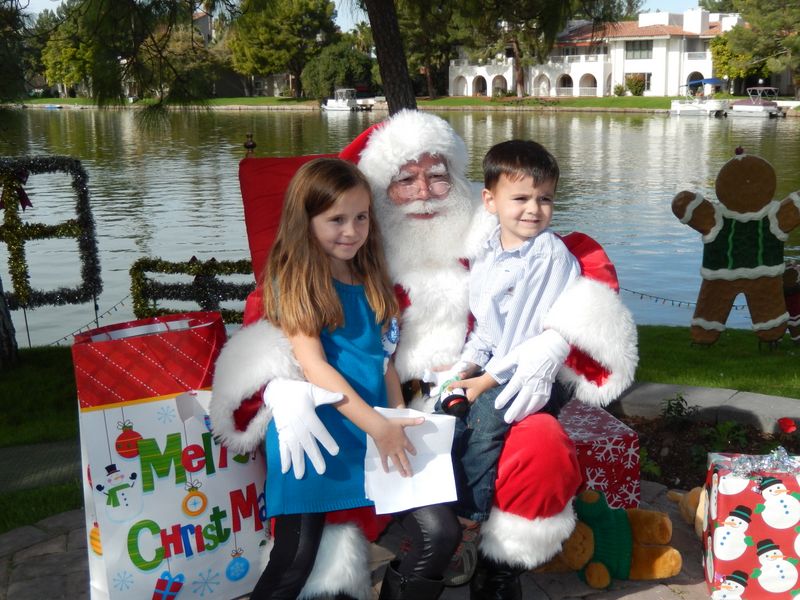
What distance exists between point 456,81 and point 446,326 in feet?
178

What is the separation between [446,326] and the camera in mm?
2627

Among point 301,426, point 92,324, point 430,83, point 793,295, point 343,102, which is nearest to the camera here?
point 301,426

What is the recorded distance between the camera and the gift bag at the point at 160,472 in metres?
2.29

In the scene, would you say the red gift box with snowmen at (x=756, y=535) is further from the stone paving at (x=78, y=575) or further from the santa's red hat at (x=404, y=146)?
the santa's red hat at (x=404, y=146)

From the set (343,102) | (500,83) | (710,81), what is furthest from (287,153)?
(500,83)

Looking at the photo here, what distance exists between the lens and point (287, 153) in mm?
23578

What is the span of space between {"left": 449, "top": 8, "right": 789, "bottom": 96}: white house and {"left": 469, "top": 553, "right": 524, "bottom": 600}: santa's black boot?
48.2 metres

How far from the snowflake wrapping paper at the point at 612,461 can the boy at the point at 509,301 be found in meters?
0.63

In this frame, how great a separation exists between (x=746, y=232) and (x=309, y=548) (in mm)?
3898

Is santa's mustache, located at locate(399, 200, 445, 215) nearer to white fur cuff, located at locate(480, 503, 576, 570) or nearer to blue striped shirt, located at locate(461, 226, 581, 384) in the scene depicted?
blue striped shirt, located at locate(461, 226, 581, 384)

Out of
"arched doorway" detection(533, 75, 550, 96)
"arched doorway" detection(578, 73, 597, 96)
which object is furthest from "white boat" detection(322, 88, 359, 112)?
"arched doorway" detection(578, 73, 597, 96)

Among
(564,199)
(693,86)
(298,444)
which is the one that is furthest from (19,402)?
(693,86)

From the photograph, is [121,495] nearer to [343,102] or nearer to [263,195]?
[263,195]

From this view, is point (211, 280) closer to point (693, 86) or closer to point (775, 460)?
point (775, 460)
